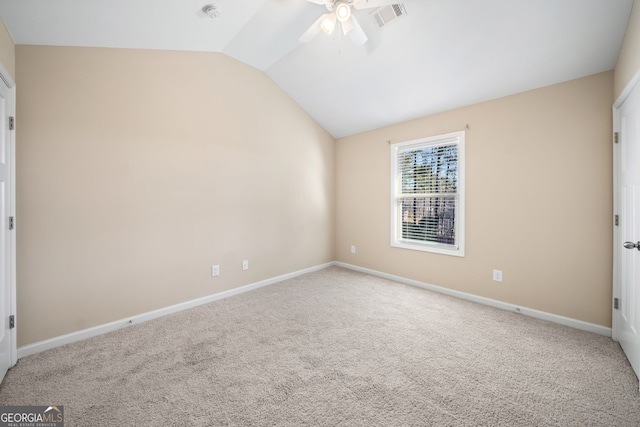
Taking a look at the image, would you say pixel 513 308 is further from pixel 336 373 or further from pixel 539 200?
pixel 336 373

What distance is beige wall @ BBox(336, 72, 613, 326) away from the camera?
2344 mm

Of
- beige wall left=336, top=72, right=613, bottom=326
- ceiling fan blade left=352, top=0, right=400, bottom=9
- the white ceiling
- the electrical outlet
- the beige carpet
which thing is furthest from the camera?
the electrical outlet

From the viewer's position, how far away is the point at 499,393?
5.32 ft

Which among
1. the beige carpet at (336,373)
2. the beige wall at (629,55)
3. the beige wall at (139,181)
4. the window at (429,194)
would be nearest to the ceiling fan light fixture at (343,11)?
the beige wall at (139,181)

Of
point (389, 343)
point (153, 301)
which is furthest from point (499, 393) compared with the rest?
point (153, 301)

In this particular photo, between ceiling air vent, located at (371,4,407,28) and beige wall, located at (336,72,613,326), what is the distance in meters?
1.41

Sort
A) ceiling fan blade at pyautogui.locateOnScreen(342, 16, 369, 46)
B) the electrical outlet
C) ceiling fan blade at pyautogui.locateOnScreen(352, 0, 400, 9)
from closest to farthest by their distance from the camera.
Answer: ceiling fan blade at pyautogui.locateOnScreen(352, 0, 400, 9) < ceiling fan blade at pyautogui.locateOnScreen(342, 16, 369, 46) < the electrical outlet

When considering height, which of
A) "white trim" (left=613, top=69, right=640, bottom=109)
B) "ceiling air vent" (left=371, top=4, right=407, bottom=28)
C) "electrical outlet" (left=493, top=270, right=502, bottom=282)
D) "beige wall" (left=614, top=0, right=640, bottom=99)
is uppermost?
"ceiling air vent" (left=371, top=4, right=407, bottom=28)

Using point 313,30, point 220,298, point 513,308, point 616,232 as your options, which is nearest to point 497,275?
point 513,308

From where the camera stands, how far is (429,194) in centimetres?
358

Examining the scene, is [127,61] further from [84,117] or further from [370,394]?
[370,394]

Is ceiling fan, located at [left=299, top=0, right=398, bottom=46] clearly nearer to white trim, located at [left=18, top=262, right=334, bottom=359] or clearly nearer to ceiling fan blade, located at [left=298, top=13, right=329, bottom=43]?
ceiling fan blade, located at [left=298, top=13, right=329, bottom=43]

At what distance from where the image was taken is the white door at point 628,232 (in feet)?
5.96

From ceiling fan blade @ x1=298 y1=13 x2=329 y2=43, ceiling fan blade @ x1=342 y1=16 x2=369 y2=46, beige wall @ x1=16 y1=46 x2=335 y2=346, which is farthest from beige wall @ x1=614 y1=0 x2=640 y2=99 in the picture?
beige wall @ x1=16 y1=46 x2=335 y2=346
